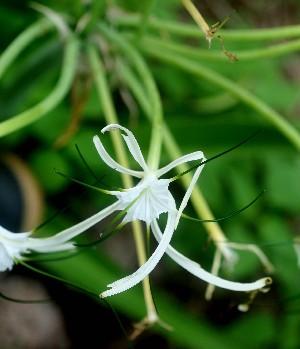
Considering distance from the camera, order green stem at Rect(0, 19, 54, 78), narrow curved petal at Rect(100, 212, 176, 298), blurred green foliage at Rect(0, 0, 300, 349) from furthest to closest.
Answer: blurred green foliage at Rect(0, 0, 300, 349) < green stem at Rect(0, 19, 54, 78) < narrow curved petal at Rect(100, 212, 176, 298)

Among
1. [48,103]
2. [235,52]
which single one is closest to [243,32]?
[235,52]

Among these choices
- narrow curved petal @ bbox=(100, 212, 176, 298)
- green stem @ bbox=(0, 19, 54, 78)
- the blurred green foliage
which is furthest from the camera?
the blurred green foliage

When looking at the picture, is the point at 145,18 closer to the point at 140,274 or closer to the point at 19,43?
the point at 19,43

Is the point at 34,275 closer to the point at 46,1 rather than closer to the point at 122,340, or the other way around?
the point at 122,340

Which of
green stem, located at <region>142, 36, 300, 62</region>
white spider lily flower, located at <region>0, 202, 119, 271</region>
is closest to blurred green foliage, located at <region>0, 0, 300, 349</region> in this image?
green stem, located at <region>142, 36, 300, 62</region>

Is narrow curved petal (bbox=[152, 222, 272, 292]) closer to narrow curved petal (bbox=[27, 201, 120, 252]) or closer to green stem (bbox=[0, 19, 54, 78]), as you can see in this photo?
narrow curved petal (bbox=[27, 201, 120, 252])

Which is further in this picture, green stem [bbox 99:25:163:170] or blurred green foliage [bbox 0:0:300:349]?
blurred green foliage [bbox 0:0:300:349]

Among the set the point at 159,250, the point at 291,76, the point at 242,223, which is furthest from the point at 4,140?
the point at 291,76
